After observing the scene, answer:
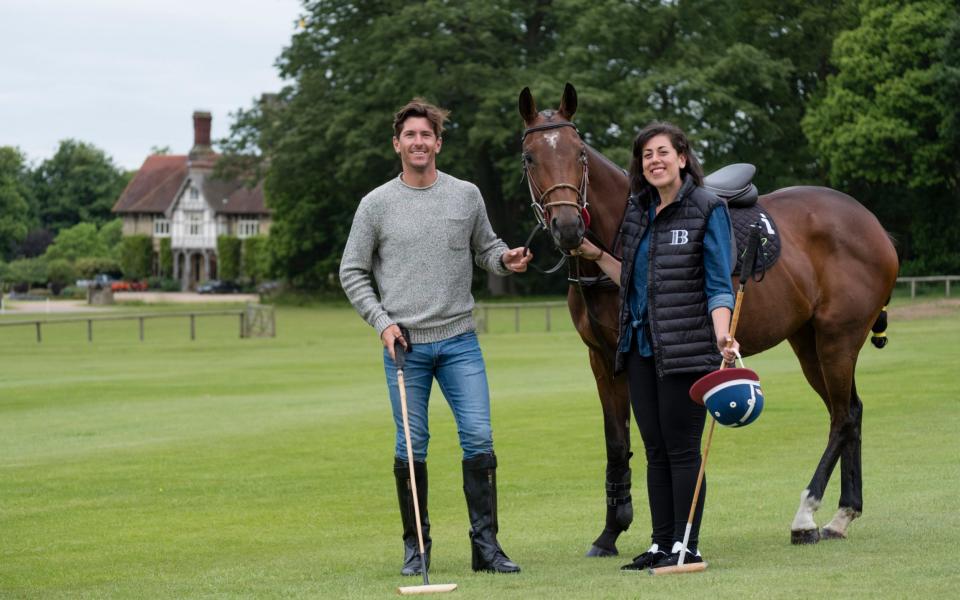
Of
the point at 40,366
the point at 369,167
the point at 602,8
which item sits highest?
the point at 602,8

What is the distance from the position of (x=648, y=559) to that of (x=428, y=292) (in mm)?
1759

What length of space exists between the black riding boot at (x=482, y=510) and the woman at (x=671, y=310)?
696mm

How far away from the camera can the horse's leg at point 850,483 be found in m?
8.38

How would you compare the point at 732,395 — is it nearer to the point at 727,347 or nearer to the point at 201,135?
the point at 727,347

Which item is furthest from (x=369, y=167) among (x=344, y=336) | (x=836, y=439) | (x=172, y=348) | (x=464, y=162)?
(x=836, y=439)

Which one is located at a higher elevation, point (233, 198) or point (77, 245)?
point (233, 198)

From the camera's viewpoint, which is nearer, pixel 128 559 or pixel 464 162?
pixel 128 559

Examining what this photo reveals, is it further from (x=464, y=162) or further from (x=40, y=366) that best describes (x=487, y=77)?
(x=40, y=366)

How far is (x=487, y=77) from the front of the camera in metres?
52.8

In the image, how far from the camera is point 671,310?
6.75 metres

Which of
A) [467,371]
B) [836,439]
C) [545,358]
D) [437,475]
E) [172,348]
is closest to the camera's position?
[467,371]

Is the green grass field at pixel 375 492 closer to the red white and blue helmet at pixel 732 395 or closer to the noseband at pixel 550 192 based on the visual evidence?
the red white and blue helmet at pixel 732 395

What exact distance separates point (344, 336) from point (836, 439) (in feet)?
102

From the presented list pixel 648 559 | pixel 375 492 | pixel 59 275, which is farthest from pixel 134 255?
pixel 648 559
